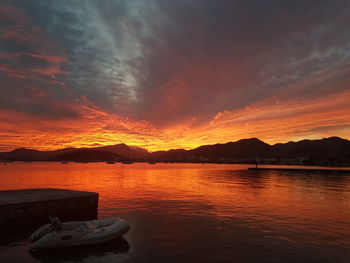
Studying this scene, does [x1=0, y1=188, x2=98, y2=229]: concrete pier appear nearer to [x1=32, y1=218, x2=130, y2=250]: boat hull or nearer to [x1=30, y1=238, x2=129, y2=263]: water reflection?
[x1=32, y1=218, x2=130, y2=250]: boat hull

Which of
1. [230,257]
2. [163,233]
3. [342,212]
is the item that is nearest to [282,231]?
[230,257]

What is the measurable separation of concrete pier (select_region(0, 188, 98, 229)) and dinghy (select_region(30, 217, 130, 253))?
14.4ft

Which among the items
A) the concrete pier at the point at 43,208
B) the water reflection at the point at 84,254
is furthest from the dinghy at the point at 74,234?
the concrete pier at the point at 43,208

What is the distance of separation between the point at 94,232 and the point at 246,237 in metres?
10.7

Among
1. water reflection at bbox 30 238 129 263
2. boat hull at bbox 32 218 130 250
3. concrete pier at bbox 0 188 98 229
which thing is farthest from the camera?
concrete pier at bbox 0 188 98 229

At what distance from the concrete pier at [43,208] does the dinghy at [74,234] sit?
4.39 meters

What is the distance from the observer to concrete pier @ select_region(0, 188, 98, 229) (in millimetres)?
16844

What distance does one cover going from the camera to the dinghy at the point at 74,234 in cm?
1311

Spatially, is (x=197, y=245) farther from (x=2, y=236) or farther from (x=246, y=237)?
(x=2, y=236)

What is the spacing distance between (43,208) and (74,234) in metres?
7.26

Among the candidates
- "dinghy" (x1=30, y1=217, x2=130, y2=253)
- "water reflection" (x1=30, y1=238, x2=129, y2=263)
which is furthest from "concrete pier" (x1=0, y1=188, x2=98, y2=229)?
→ "water reflection" (x1=30, y1=238, x2=129, y2=263)

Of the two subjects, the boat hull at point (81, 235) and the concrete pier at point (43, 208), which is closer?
the boat hull at point (81, 235)

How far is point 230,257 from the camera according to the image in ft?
42.2

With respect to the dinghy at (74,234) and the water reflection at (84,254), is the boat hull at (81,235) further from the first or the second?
the water reflection at (84,254)
